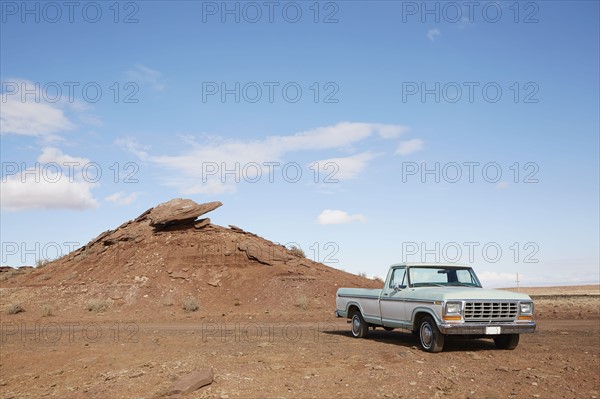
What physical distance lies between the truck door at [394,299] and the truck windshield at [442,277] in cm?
28

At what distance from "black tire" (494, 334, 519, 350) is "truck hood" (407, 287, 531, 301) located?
103 cm

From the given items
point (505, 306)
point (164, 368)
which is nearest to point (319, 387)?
point (164, 368)

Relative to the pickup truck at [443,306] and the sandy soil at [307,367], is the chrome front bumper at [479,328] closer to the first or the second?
the pickup truck at [443,306]

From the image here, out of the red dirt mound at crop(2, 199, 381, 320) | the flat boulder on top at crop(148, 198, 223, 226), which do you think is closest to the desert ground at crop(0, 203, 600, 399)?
the red dirt mound at crop(2, 199, 381, 320)

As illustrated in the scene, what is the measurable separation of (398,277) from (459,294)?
2356 mm

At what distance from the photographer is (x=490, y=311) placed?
1254cm

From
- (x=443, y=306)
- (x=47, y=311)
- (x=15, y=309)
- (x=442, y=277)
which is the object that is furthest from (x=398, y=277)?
(x=15, y=309)

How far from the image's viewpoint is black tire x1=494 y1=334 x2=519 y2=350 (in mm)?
13195

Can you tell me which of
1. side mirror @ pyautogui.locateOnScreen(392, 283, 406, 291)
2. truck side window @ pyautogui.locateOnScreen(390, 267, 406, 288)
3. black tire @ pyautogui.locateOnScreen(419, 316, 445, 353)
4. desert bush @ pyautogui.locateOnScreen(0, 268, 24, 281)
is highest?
truck side window @ pyautogui.locateOnScreen(390, 267, 406, 288)

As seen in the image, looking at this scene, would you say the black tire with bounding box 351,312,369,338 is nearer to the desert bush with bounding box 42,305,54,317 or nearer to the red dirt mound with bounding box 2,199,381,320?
the red dirt mound with bounding box 2,199,381,320

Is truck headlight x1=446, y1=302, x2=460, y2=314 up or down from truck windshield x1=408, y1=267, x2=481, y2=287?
down

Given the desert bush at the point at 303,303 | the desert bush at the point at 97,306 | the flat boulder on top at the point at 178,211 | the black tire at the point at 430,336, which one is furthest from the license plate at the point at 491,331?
the flat boulder on top at the point at 178,211

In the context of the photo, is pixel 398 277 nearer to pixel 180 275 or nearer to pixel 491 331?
pixel 491 331

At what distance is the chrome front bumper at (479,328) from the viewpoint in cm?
1203
